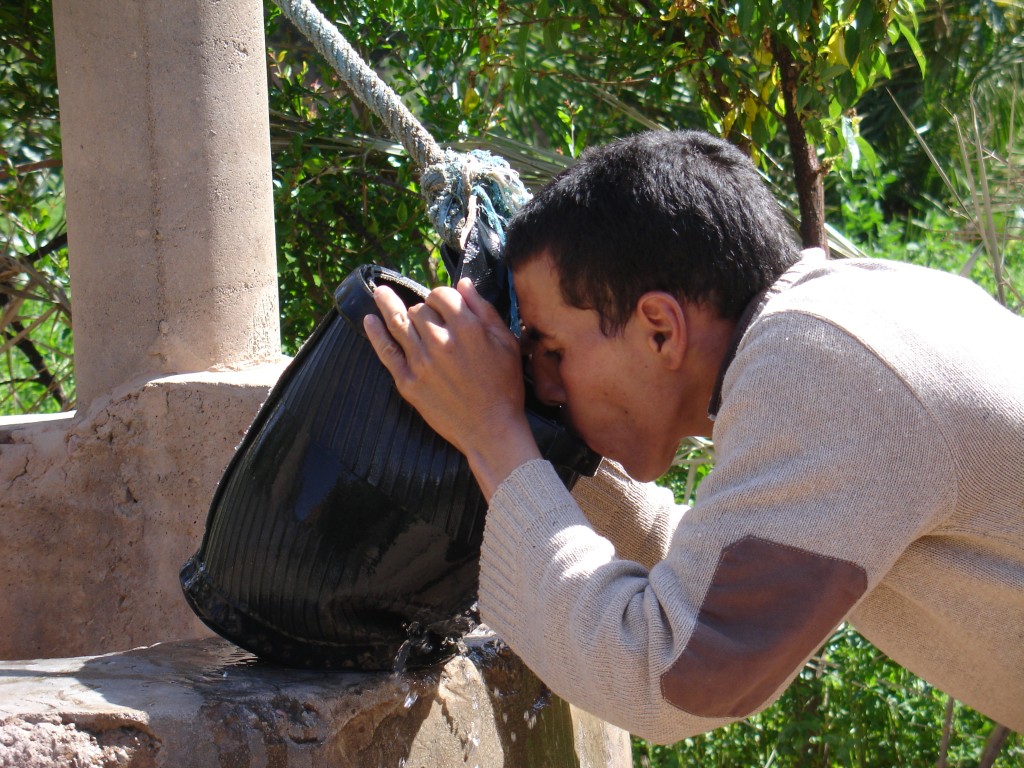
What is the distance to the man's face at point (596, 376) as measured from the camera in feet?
4.78

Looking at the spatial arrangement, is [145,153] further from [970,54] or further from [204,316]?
[970,54]

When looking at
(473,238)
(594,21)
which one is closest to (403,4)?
(594,21)

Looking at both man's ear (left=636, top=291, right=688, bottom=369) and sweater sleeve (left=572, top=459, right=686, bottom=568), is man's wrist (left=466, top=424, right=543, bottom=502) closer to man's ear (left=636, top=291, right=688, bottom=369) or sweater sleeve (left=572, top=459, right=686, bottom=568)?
man's ear (left=636, top=291, right=688, bottom=369)

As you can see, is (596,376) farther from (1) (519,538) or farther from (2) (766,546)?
(2) (766,546)

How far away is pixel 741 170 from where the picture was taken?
155cm

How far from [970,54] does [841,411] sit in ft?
26.7

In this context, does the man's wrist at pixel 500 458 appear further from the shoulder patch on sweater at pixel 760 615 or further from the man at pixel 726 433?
the shoulder patch on sweater at pixel 760 615

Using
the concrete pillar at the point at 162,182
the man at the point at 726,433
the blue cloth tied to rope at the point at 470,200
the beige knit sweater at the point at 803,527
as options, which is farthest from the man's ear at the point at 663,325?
the concrete pillar at the point at 162,182

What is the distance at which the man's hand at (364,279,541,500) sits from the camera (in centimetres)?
142

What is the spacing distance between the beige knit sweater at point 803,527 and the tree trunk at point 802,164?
1.39 m

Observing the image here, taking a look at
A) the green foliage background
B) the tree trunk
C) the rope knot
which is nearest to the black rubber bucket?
the rope knot

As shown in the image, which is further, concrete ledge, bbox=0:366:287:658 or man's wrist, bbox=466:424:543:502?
concrete ledge, bbox=0:366:287:658

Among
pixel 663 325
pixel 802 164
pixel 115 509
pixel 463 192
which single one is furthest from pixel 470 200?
pixel 802 164

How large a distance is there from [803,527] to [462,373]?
46 centimetres
